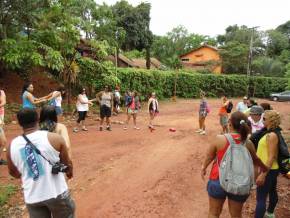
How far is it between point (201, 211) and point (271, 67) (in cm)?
4710

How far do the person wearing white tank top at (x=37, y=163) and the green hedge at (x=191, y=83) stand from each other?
781 inches

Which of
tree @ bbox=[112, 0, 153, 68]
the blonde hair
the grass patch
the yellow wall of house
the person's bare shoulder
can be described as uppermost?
tree @ bbox=[112, 0, 153, 68]

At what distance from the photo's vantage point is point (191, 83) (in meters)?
33.4

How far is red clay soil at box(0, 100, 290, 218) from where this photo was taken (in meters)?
5.80

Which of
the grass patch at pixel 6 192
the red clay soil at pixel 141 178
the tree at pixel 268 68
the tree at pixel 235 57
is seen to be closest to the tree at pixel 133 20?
the tree at pixel 235 57

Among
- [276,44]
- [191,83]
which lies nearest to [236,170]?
[191,83]

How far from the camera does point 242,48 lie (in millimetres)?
45219

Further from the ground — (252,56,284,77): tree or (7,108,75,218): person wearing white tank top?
(252,56,284,77): tree

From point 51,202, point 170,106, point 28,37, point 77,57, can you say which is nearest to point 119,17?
point 170,106

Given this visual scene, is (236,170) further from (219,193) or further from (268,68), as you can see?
(268,68)

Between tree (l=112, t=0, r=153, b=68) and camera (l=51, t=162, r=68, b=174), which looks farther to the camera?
tree (l=112, t=0, r=153, b=68)

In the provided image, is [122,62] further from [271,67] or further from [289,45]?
A: [289,45]

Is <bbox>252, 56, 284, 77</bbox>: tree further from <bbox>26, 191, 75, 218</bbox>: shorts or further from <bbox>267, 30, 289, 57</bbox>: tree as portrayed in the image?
<bbox>26, 191, 75, 218</bbox>: shorts

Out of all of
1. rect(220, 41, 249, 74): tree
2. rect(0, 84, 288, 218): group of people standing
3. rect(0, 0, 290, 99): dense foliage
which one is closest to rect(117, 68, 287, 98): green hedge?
rect(0, 0, 290, 99): dense foliage
